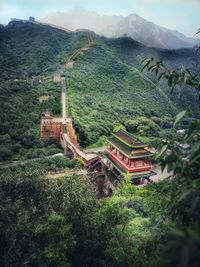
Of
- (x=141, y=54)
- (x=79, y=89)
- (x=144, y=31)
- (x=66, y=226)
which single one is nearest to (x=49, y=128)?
(x=79, y=89)

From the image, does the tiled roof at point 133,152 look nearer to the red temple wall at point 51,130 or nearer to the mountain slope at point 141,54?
the red temple wall at point 51,130

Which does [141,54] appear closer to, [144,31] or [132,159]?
[144,31]

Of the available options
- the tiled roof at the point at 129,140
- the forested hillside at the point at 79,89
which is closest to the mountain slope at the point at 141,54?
the forested hillside at the point at 79,89

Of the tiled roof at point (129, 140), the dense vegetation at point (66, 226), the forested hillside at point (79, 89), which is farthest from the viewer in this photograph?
the forested hillside at point (79, 89)

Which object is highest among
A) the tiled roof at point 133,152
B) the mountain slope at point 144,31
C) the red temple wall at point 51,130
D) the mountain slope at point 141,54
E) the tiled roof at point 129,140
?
the mountain slope at point 144,31

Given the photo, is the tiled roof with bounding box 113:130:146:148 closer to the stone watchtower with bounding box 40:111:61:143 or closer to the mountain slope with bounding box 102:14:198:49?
the stone watchtower with bounding box 40:111:61:143

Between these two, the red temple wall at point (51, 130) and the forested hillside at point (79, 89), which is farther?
the forested hillside at point (79, 89)

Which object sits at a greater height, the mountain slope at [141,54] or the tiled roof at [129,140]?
the mountain slope at [141,54]
